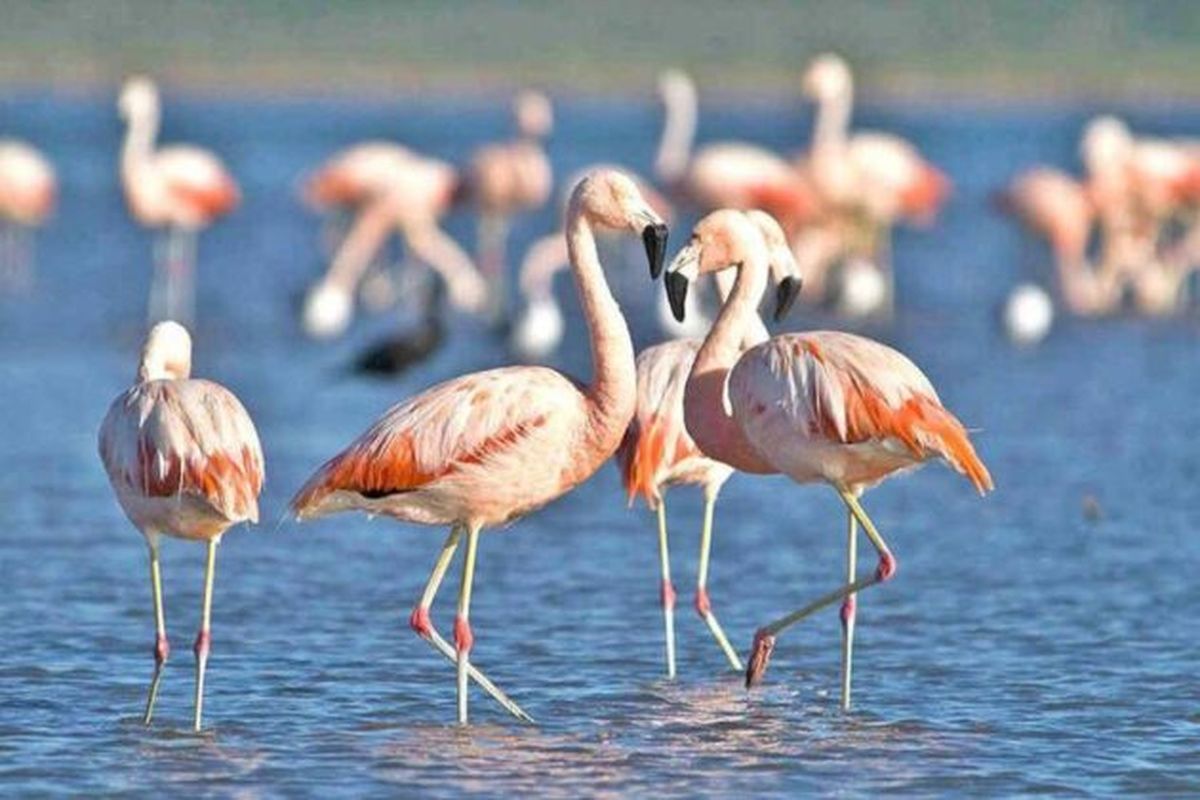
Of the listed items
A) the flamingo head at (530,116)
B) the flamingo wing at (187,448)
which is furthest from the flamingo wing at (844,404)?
the flamingo head at (530,116)

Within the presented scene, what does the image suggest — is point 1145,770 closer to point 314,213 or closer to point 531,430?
point 531,430

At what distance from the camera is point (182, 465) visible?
7.13 meters

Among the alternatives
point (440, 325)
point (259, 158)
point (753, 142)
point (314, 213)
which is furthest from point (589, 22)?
point (440, 325)

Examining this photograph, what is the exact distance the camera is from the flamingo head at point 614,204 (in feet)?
24.2

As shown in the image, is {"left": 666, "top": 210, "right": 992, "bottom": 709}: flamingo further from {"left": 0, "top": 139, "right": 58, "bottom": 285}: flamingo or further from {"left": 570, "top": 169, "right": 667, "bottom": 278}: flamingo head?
{"left": 0, "top": 139, "right": 58, "bottom": 285}: flamingo

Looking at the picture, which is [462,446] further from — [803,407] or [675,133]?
[675,133]

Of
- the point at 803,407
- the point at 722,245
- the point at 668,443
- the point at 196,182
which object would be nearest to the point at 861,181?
the point at 196,182

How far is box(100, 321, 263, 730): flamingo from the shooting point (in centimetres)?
713

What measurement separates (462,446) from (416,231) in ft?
41.9

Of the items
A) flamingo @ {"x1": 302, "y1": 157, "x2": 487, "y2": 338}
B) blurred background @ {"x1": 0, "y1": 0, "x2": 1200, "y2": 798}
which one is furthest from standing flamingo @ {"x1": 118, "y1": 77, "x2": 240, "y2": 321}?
flamingo @ {"x1": 302, "y1": 157, "x2": 487, "y2": 338}

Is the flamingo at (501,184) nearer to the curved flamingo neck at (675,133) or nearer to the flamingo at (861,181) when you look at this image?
the curved flamingo neck at (675,133)

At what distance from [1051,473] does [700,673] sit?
401 centimetres

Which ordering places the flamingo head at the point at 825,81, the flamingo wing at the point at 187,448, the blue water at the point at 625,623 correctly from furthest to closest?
the flamingo head at the point at 825,81 → the flamingo wing at the point at 187,448 → the blue water at the point at 625,623

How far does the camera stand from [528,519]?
35.2 feet
